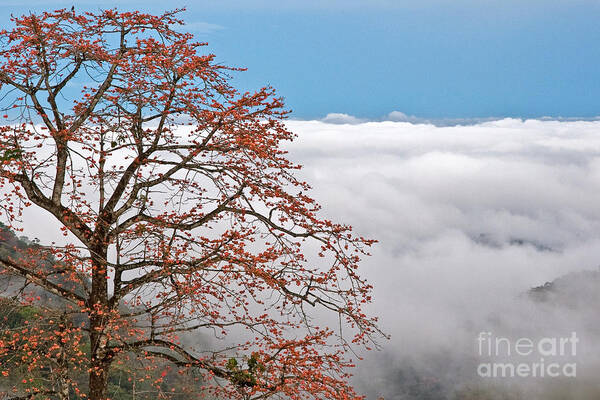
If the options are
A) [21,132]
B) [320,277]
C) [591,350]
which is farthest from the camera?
[591,350]

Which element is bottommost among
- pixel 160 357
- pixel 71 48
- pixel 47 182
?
pixel 160 357

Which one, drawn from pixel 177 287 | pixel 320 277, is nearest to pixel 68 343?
pixel 177 287

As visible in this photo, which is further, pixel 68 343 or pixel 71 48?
pixel 68 343

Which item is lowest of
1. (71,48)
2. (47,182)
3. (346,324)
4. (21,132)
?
(346,324)

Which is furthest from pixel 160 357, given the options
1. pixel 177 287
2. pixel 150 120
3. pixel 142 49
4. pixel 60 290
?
pixel 142 49

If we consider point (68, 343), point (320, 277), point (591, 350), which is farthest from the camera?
point (591, 350)

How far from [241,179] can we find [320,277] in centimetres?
199

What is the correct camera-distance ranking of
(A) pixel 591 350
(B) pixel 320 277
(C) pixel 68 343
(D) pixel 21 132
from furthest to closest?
(A) pixel 591 350 → (C) pixel 68 343 → (D) pixel 21 132 → (B) pixel 320 277

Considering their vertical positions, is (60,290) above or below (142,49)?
below

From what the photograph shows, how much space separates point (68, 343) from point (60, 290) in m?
1.01

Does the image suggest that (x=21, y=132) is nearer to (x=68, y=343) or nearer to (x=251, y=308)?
(x=68, y=343)

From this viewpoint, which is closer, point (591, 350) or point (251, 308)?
point (251, 308)

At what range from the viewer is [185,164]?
8.41m

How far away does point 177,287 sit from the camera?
829 centimetres
